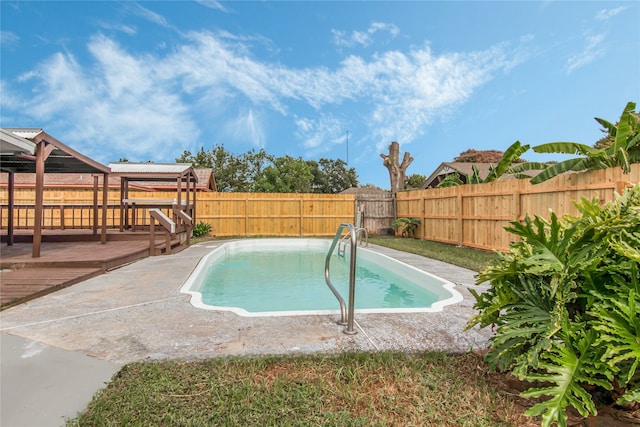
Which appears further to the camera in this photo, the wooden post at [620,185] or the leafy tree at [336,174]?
the leafy tree at [336,174]

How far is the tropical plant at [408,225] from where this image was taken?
13.1m

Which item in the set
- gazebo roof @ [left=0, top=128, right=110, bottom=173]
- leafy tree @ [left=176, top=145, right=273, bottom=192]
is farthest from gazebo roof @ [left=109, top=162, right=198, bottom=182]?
leafy tree @ [left=176, top=145, right=273, bottom=192]

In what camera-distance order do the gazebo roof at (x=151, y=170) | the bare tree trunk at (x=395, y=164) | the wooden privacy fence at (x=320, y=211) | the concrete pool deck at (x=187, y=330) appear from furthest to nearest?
1. the bare tree trunk at (x=395, y=164)
2. the gazebo roof at (x=151, y=170)
3. the wooden privacy fence at (x=320, y=211)
4. the concrete pool deck at (x=187, y=330)

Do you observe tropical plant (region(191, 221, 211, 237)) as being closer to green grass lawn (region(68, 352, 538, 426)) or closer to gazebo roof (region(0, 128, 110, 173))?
gazebo roof (region(0, 128, 110, 173))

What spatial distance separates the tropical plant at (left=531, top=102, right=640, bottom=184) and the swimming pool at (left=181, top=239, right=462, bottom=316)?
13.3ft

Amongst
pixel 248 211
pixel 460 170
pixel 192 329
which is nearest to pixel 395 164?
pixel 460 170

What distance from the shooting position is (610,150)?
646 centimetres

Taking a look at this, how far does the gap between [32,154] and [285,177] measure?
23.8 meters

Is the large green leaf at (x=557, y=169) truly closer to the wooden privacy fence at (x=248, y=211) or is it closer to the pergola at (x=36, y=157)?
the wooden privacy fence at (x=248, y=211)

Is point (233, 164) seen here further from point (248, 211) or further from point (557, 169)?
point (557, 169)

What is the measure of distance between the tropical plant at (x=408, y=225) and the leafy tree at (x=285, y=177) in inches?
630

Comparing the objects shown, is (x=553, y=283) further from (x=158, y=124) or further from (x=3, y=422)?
(x=158, y=124)

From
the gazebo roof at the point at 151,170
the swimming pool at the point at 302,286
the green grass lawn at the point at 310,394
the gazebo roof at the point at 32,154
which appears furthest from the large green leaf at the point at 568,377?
the gazebo roof at the point at 151,170

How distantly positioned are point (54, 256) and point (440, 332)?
662 centimetres
